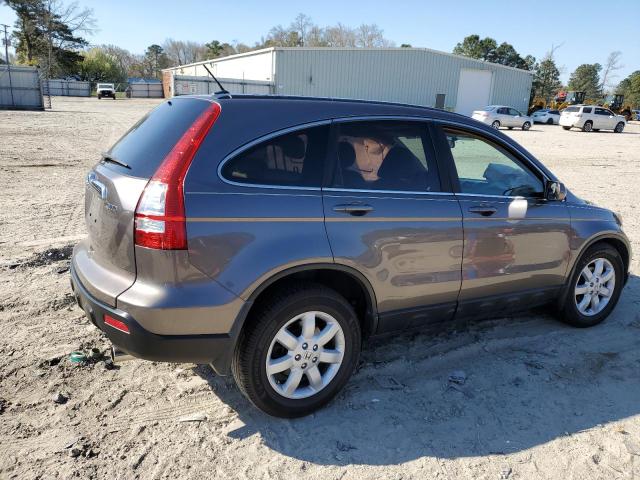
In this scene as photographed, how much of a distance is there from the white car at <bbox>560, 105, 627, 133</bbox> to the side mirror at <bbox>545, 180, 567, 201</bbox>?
1425 inches

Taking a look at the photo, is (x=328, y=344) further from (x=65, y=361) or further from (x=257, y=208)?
(x=65, y=361)

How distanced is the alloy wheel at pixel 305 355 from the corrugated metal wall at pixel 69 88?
74.4 metres

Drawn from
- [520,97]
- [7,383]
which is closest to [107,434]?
[7,383]

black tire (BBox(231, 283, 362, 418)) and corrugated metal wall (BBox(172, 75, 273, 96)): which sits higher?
corrugated metal wall (BBox(172, 75, 273, 96))

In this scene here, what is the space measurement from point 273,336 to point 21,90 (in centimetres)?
3886

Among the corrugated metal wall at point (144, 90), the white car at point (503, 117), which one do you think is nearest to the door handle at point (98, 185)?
the white car at point (503, 117)

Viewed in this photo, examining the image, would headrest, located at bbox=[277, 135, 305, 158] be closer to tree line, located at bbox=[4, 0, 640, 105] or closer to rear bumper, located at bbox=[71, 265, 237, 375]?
rear bumper, located at bbox=[71, 265, 237, 375]

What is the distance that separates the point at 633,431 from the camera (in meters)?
3.11

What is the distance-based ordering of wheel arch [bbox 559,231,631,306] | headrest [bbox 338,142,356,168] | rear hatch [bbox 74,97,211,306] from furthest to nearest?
1. wheel arch [bbox 559,231,631,306]
2. headrest [bbox 338,142,356,168]
3. rear hatch [bbox 74,97,211,306]

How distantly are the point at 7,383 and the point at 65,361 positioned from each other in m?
0.37

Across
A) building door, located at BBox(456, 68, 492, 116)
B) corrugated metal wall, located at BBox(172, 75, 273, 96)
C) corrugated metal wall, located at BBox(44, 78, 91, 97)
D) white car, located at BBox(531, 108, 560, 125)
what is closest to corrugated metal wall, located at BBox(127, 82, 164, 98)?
corrugated metal wall, located at BBox(44, 78, 91, 97)

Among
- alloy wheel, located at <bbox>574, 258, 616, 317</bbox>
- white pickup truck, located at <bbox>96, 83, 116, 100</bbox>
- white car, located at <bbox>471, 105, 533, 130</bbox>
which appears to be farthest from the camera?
white pickup truck, located at <bbox>96, 83, 116, 100</bbox>

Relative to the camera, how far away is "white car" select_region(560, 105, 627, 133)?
3541 centimetres

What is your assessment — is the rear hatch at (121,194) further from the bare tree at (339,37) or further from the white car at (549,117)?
the bare tree at (339,37)
